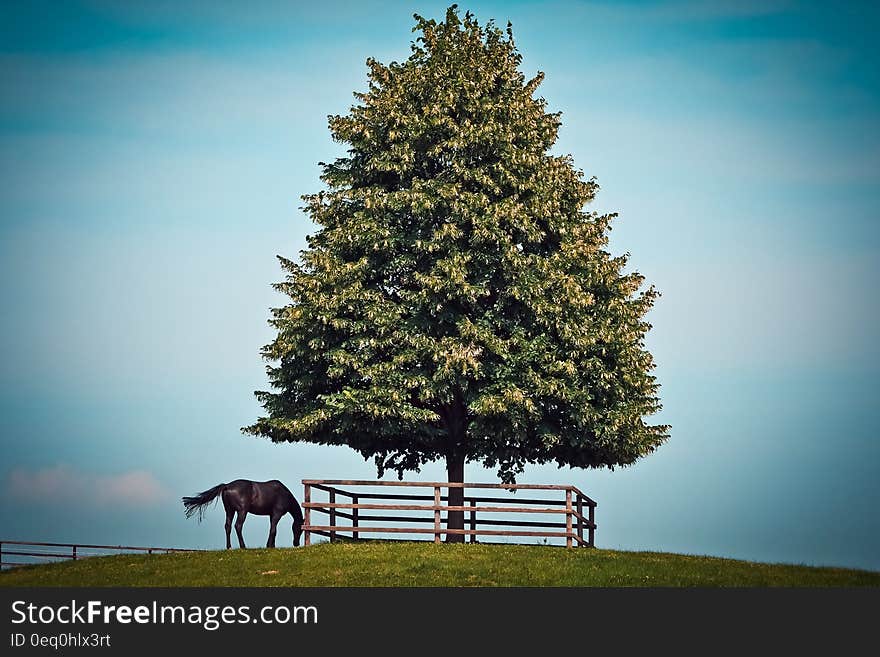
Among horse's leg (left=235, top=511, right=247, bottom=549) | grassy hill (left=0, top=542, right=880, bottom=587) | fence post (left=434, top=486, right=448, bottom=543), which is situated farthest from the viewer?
horse's leg (left=235, top=511, right=247, bottom=549)

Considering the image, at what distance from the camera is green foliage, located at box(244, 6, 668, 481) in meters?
30.6

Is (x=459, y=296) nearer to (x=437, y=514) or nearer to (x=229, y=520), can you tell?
(x=437, y=514)

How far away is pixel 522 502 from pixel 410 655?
12498 millimetres

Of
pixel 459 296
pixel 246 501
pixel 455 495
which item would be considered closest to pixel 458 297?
pixel 459 296

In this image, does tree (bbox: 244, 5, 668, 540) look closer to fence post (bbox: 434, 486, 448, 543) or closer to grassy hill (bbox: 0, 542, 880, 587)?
fence post (bbox: 434, 486, 448, 543)

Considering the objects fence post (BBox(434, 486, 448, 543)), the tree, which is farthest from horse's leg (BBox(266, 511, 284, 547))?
fence post (BBox(434, 486, 448, 543))

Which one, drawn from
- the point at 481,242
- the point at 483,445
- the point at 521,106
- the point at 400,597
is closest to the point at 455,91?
the point at 521,106

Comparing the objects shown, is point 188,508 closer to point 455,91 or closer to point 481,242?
point 481,242

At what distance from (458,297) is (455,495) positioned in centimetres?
617

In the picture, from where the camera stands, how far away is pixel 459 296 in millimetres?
30969

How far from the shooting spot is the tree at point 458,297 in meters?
30.6

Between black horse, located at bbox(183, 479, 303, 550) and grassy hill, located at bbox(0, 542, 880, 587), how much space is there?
139cm

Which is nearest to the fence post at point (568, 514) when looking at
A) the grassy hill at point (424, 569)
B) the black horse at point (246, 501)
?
the grassy hill at point (424, 569)

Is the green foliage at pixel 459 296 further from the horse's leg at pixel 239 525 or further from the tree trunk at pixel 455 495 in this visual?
the horse's leg at pixel 239 525
